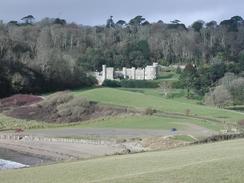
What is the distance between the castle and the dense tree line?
4.45 metres

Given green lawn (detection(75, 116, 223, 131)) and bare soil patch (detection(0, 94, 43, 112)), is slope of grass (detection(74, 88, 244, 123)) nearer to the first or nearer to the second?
green lawn (detection(75, 116, 223, 131))

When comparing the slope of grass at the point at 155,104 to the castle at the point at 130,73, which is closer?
the slope of grass at the point at 155,104

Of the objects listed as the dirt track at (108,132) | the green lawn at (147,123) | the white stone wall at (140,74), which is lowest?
the dirt track at (108,132)

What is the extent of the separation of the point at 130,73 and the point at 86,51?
472 inches

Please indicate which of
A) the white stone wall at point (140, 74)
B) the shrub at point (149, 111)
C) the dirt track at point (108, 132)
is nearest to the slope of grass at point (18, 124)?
the dirt track at point (108, 132)

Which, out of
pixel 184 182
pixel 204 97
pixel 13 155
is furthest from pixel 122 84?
pixel 184 182

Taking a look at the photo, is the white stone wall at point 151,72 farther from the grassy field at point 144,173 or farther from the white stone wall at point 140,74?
Answer: the grassy field at point 144,173

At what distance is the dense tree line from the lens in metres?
94.6

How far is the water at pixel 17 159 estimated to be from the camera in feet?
128

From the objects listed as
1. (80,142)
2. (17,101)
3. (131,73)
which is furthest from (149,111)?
(131,73)

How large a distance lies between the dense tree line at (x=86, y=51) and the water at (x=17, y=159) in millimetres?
41084

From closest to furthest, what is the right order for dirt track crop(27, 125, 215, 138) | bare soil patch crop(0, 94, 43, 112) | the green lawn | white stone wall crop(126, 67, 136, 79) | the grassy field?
1. the grassy field
2. dirt track crop(27, 125, 215, 138)
3. the green lawn
4. bare soil patch crop(0, 94, 43, 112)
5. white stone wall crop(126, 67, 136, 79)

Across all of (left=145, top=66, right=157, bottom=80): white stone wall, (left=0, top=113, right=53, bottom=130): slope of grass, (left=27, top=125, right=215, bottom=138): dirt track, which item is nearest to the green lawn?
(left=27, top=125, right=215, bottom=138): dirt track

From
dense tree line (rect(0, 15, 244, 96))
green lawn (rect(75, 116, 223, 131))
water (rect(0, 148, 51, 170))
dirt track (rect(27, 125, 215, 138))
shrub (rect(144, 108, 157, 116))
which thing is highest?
dense tree line (rect(0, 15, 244, 96))
